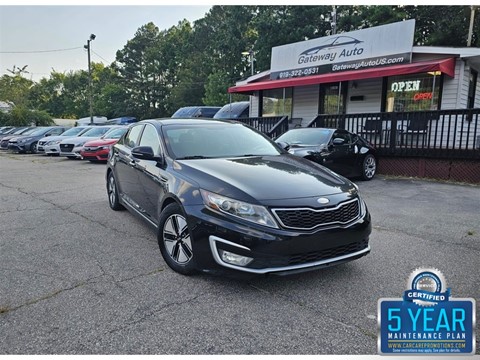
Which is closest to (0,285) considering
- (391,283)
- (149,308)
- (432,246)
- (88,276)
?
(88,276)

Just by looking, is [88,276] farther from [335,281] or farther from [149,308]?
[335,281]

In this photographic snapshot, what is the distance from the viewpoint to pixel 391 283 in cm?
310

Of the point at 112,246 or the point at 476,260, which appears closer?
the point at 476,260

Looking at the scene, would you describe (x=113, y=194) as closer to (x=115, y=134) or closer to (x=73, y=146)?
(x=115, y=134)

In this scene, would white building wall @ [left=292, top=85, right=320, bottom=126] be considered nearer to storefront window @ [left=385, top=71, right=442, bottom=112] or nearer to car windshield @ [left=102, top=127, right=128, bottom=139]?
storefront window @ [left=385, top=71, right=442, bottom=112]

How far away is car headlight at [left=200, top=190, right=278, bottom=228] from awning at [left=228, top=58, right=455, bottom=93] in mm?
9405

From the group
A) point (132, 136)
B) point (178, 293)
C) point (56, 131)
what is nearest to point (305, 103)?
point (132, 136)

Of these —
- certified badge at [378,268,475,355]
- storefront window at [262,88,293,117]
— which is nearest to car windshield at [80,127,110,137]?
storefront window at [262,88,293,117]

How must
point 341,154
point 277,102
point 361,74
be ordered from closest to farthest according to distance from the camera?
1. point 341,154
2. point 361,74
3. point 277,102

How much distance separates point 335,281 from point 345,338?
84 cm

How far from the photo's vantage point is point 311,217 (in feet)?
9.30

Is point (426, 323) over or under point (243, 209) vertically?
under

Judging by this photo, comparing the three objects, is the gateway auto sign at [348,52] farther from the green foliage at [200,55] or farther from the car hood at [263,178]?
the green foliage at [200,55]

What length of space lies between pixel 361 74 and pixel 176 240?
10316 millimetres
